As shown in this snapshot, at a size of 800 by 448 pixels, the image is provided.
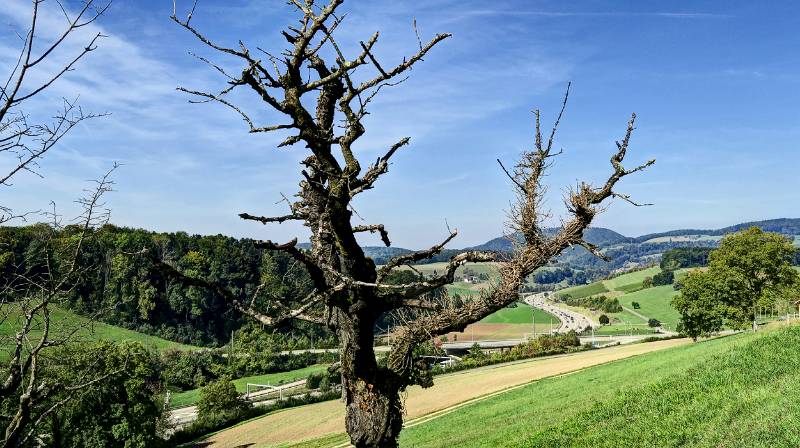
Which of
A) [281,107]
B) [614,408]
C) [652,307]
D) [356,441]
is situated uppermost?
[281,107]

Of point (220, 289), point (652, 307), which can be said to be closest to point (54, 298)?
point (220, 289)

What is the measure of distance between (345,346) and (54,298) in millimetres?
3505

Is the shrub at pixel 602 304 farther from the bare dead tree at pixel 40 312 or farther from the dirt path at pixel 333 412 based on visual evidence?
the bare dead tree at pixel 40 312

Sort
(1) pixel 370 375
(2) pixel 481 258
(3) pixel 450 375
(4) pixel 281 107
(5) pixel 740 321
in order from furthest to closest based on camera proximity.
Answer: (3) pixel 450 375, (5) pixel 740 321, (2) pixel 481 258, (1) pixel 370 375, (4) pixel 281 107

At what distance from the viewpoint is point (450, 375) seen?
49.9 m

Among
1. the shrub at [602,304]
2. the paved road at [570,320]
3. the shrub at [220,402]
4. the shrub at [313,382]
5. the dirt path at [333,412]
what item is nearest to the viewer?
the dirt path at [333,412]

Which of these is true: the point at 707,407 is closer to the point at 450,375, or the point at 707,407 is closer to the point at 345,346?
the point at 345,346

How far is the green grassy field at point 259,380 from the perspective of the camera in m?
60.5

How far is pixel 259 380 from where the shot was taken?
67.3m

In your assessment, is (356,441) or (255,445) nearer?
(356,441)

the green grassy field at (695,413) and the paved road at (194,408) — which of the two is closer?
the green grassy field at (695,413)

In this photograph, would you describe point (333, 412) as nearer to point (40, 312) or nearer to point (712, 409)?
point (712, 409)

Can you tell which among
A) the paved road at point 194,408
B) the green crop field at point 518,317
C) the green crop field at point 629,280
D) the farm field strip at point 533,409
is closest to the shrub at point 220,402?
the paved road at point 194,408

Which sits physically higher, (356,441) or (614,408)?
(356,441)
